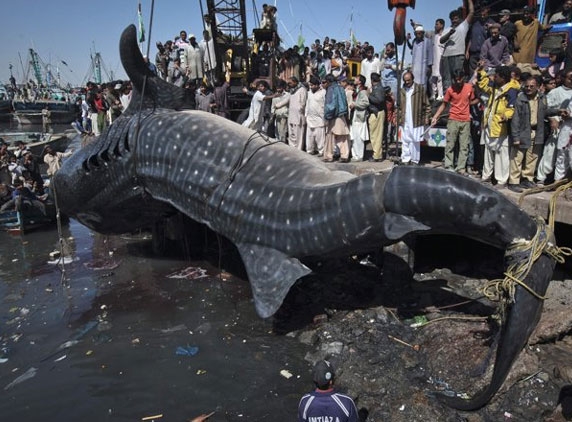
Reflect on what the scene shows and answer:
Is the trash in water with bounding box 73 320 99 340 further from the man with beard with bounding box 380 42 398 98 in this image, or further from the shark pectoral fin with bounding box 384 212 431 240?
the man with beard with bounding box 380 42 398 98

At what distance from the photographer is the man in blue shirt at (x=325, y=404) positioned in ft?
11.7

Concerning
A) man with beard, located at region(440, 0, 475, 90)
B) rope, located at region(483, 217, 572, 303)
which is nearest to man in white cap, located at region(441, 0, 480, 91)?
man with beard, located at region(440, 0, 475, 90)

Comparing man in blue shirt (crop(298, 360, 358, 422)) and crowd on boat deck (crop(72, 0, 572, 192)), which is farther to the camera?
crowd on boat deck (crop(72, 0, 572, 192))

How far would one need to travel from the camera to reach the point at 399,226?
187 inches

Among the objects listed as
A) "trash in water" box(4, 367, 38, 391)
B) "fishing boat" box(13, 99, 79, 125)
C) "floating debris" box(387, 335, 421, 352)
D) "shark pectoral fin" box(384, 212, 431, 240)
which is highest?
"fishing boat" box(13, 99, 79, 125)

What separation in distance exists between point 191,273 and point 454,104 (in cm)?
585

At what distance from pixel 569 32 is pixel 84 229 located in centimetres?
1287

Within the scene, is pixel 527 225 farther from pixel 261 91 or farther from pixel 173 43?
pixel 173 43

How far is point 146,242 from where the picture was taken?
426 inches

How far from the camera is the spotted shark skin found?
4.36 metres

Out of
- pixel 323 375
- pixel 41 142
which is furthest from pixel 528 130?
pixel 41 142

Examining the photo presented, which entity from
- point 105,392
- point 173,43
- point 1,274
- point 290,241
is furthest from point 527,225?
point 173,43

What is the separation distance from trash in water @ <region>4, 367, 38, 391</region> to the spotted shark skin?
9.49 ft

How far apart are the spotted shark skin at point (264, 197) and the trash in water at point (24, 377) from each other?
2894 mm
